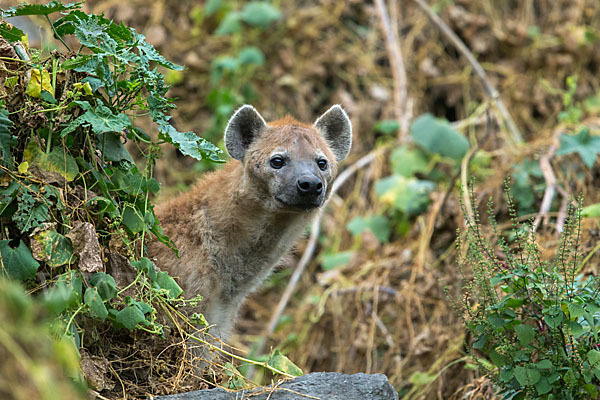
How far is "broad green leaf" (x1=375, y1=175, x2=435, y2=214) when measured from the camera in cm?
643

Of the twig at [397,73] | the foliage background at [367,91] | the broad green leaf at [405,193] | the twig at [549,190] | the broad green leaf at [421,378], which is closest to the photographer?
the broad green leaf at [421,378]

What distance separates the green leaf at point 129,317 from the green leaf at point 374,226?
3.88 meters

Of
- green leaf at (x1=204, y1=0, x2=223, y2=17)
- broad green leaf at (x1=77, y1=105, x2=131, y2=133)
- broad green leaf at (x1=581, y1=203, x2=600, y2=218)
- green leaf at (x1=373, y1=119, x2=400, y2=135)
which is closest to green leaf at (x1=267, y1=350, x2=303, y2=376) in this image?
broad green leaf at (x1=77, y1=105, x2=131, y2=133)

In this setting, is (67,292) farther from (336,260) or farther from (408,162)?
(408,162)

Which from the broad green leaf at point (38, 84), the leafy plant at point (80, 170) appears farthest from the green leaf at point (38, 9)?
the broad green leaf at point (38, 84)

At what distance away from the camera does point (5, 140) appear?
291 cm

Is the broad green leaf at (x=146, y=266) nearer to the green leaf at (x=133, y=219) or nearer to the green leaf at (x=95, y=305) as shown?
the green leaf at (x=133, y=219)

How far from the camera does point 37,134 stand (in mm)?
3092

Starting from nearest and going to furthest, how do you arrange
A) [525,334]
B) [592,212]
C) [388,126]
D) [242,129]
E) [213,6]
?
[525,334], [242,129], [592,212], [388,126], [213,6]

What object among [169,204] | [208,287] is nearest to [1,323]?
[208,287]

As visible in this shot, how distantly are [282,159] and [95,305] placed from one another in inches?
66.9

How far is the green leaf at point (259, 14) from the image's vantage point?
815cm

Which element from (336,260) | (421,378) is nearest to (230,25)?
(336,260)

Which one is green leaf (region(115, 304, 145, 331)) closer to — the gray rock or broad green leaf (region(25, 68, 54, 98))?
the gray rock
